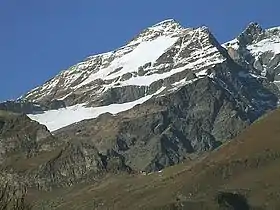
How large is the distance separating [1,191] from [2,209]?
1537 millimetres

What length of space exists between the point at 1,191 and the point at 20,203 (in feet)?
4.60

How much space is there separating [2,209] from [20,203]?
3.59ft

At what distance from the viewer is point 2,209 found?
41906 mm

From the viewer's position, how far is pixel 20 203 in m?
42.6

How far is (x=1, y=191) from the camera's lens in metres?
43.2
